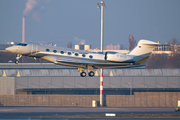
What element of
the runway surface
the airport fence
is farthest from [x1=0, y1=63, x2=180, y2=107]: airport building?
the runway surface

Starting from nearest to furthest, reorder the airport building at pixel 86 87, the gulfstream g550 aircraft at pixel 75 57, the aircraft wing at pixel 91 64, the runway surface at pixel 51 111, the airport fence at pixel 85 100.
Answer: the aircraft wing at pixel 91 64 < the gulfstream g550 aircraft at pixel 75 57 < the runway surface at pixel 51 111 < the airport fence at pixel 85 100 < the airport building at pixel 86 87

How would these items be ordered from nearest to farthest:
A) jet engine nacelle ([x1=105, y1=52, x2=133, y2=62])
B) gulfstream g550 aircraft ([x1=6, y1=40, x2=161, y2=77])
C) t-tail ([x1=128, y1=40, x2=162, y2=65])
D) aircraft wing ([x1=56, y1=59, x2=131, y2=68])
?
aircraft wing ([x1=56, y1=59, x2=131, y2=68]) → gulfstream g550 aircraft ([x1=6, y1=40, x2=161, y2=77]) → jet engine nacelle ([x1=105, y1=52, x2=133, y2=62]) → t-tail ([x1=128, y1=40, x2=162, y2=65])

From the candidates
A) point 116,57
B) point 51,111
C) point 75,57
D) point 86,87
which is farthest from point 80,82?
point 75,57

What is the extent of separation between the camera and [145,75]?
234 feet

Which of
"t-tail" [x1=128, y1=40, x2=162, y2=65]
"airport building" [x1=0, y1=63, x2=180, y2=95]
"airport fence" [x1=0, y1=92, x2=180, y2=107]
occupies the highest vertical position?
"t-tail" [x1=128, y1=40, x2=162, y2=65]

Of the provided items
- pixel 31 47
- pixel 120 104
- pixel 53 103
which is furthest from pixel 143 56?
pixel 53 103

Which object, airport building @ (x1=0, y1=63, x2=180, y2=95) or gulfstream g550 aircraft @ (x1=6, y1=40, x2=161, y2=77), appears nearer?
gulfstream g550 aircraft @ (x1=6, y1=40, x2=161, y2=77)

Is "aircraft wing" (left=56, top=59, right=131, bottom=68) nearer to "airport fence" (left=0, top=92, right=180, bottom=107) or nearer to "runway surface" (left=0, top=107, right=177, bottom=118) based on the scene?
"runway surface" (left=0, top=107, right=177, bottom=118)

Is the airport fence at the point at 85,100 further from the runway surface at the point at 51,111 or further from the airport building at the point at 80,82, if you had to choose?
Answer: the runway surface at the point at 51,111

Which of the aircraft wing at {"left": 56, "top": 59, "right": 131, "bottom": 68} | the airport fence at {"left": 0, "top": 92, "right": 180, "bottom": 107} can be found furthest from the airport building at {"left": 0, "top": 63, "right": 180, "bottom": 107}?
the aircraft wing at {"left": 56, "top": 59, "right": 131, "bottom": 68}

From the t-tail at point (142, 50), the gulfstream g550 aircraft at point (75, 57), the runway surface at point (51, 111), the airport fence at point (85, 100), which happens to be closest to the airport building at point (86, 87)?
the airport fence at point (85, 100)

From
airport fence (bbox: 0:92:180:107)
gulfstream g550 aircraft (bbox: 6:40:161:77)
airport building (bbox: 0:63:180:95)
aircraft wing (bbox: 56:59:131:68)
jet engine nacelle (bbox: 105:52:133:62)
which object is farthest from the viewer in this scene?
airport building (bbox: 0:63:180:95)

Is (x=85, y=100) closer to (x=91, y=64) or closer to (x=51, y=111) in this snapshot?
(x=51, y=111)

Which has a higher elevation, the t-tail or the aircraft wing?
the t-tail
